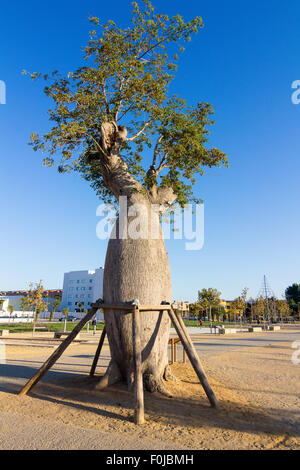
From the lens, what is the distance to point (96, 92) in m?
7.98

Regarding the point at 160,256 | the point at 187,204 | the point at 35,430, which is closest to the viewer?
the point at 35,430

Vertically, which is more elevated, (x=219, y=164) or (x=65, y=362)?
(x=219, y=164)

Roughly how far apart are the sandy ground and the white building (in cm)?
6595

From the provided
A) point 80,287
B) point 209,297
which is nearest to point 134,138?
point 209,297

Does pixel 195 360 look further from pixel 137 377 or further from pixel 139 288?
pixel 139 288

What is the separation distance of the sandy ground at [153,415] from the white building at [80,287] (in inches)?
2596

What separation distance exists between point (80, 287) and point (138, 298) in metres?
73.5

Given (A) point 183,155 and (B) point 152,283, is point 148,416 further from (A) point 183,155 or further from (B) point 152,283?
(A) point 183,155

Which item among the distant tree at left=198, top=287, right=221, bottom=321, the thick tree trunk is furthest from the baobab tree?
the distant tree at left=198, top=287, right=221, bottom=321

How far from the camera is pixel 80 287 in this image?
76.6 m

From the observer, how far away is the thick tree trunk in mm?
6039

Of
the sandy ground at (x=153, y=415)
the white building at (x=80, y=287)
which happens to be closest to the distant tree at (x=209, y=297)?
the sandy ground at (x=153, y=415)

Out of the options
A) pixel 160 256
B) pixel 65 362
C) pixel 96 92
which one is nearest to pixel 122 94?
pixel 96 92
